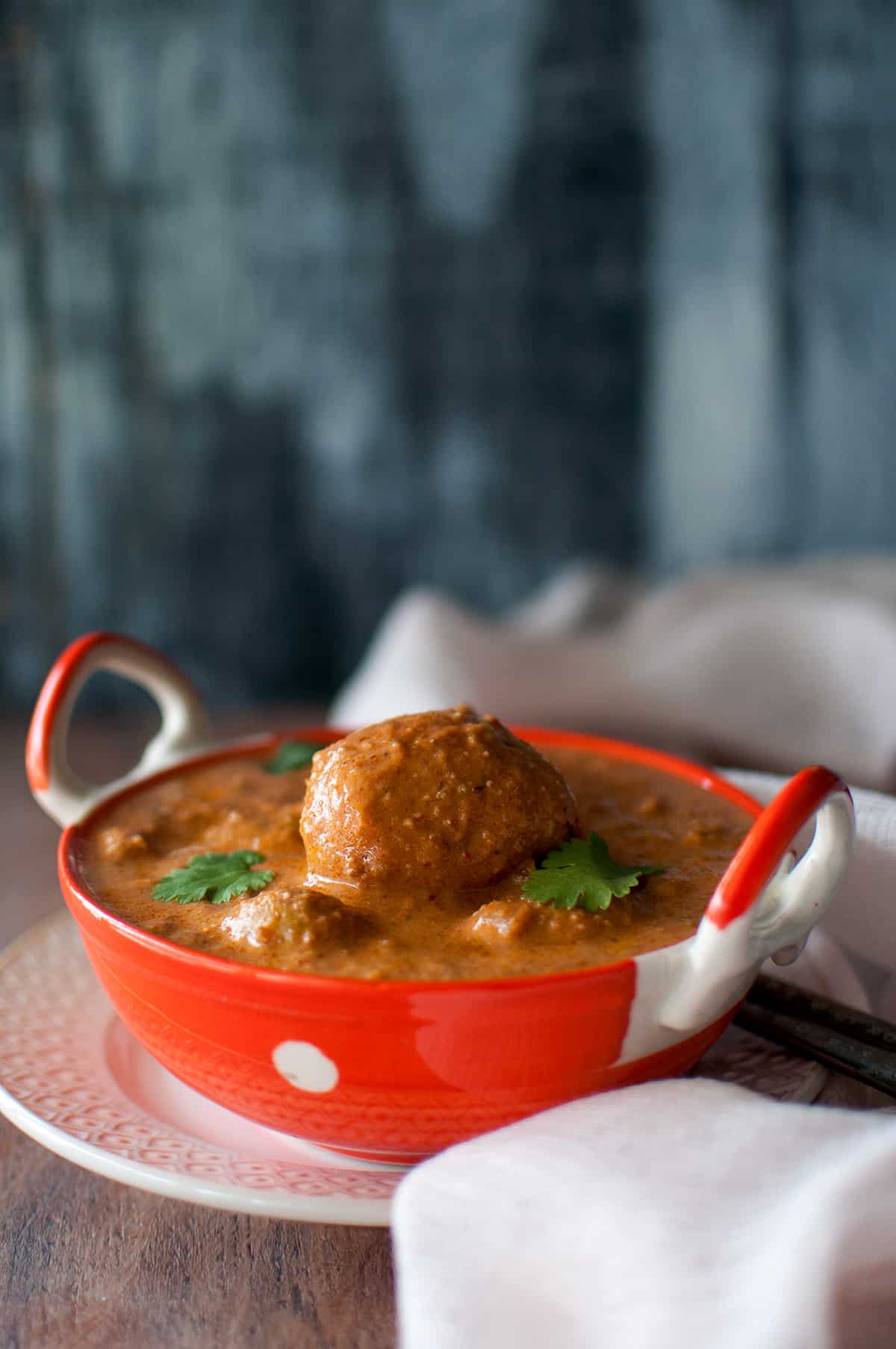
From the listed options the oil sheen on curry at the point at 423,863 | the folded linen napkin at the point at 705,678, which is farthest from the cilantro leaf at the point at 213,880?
the folded linen napkin at the point at 705,678

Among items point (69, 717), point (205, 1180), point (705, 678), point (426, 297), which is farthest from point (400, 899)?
point (426, 297)

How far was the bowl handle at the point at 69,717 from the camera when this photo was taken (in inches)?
48.3

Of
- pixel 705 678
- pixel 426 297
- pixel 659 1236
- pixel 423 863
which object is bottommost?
pixel 705 678

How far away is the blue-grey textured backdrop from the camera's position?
2.92 m

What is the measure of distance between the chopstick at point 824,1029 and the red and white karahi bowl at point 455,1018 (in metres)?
0.11

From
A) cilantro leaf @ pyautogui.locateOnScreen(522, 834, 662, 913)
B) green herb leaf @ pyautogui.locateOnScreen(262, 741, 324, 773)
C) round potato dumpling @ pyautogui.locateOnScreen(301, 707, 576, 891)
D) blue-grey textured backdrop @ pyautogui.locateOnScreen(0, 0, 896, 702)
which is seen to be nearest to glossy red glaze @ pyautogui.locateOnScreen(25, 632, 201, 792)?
green herb leaf @ pyautogui.locateOnScreen(262, 741, 324, 773)

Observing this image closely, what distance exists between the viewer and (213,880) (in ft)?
3.38

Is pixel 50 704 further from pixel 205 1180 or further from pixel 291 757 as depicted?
pixel 205 1180

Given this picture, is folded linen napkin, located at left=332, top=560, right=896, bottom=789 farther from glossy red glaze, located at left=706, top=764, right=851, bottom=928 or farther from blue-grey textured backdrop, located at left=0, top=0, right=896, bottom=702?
glossy red glaze, located at left=706, top=764, right=851, bottom=928

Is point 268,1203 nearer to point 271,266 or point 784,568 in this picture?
point 784,568

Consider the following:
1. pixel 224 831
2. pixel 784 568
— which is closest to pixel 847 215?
pixel 784 568

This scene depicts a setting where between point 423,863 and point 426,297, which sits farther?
point 426,297

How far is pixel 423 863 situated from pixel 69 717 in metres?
0.50

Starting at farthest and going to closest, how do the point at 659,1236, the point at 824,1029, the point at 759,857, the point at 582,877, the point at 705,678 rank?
the point at 705,678, the point at 824,1029, the point at 582,877, the point at 759,857, the point at 659,1236
